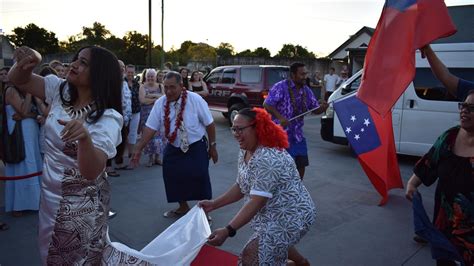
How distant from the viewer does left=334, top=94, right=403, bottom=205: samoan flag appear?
5.14m

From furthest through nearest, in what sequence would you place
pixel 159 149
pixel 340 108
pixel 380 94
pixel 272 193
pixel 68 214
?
pixel 159 149, pixel 340 108, pixel 380 94, pixel 272 193, pixel 68 214

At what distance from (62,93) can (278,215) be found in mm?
1541

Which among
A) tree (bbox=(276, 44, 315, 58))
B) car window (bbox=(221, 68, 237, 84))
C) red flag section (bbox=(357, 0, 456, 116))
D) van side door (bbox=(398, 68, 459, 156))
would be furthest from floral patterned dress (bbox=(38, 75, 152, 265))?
tree (bbox=(276, 44, 315, 58))

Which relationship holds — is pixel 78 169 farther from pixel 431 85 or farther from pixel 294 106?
pixel 431 85

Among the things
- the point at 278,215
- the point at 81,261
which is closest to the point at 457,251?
the point at 278,215

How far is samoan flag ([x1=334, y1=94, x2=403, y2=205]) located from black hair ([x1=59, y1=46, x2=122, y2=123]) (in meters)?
3.55

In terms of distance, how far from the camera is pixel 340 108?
555 cm

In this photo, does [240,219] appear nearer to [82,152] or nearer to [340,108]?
[82,152]

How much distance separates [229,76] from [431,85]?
7275 mm

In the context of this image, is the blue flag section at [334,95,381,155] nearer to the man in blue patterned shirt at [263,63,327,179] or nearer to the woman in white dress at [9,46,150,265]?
the man in blue patterned shirt at [263,63,327,179]

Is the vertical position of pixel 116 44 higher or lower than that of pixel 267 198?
higher

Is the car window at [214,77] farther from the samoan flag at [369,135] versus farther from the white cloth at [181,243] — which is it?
the white cloth at [181,243]

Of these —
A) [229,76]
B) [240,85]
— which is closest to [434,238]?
[240,85]

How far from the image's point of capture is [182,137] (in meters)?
5.02
